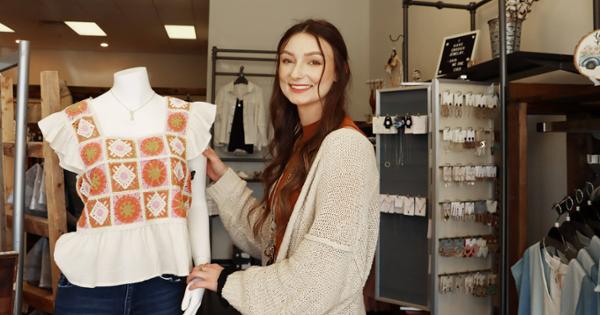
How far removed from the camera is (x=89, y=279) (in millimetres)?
1251

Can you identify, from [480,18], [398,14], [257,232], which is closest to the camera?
[257,232]

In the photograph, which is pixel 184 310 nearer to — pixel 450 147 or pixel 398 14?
pixel 450 147

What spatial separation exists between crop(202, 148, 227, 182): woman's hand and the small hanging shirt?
196 millimetres

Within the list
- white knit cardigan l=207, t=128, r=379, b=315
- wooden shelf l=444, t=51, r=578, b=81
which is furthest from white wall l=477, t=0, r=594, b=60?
white knit cardigan l=207, t=128, r=379, b=315

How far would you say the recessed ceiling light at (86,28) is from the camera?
23.7ft

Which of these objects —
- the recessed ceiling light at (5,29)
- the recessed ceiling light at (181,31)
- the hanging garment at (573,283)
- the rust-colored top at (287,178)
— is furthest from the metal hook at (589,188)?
the recessed ceiling light at (5,29)

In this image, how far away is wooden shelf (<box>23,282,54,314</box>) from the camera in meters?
1.84

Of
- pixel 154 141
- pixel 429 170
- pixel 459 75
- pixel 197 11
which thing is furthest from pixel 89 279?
pixel 197 11

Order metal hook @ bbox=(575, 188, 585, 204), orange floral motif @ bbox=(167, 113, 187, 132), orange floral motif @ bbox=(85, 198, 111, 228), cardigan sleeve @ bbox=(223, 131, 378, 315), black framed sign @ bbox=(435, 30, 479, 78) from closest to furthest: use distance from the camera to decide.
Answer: cardigan sleeve @ bbox=(223, 131, 378, 315) < orange floral motif @ bbox=(85, 198, 111, 228) < orange floral motif @ bbox=(167, 113, 187, 132) < metal hook @ bbox=(575, 188, 585, 204) < black framed sign @ bbox=(435, 30, 479, 78)

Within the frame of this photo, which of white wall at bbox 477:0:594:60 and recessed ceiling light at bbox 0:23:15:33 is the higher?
recessed ceiling light at bbox 0:23:15:33

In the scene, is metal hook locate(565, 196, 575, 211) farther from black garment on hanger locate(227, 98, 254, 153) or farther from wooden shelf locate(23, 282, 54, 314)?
black garment on hanger locate(227, 98, 254, 153)

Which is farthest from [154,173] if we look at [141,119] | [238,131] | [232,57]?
[232,57]

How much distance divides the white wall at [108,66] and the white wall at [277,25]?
4.50 m

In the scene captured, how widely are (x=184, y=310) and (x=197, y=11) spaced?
19.1 ft
